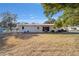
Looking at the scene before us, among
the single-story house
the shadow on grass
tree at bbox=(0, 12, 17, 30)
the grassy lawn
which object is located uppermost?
tree at bbox=(0, 12, 17, 30)

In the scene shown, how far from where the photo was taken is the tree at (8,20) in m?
8.48

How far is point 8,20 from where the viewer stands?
8500 mm

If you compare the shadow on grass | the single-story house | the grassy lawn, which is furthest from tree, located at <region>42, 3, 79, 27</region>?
the shadow on grass

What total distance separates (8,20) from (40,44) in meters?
0.55

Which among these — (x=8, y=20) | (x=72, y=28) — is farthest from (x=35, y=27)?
(x=72, y=28)

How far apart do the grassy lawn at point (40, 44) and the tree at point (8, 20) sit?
0.45 feet

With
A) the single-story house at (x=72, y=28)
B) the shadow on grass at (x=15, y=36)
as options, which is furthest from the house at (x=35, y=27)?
the single-story house at (x=72, y=28)

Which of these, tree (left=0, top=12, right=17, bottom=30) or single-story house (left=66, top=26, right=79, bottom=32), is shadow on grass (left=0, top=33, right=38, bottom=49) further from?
single-story house (left=66, top=26, right=79, bottom=32)

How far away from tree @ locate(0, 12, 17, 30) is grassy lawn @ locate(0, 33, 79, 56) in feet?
0.45

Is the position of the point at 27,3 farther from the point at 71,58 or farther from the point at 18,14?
the point at 71,58

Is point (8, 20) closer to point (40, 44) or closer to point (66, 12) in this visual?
point (40, 44)

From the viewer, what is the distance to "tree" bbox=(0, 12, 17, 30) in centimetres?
848

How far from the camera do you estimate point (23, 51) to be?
850 cm

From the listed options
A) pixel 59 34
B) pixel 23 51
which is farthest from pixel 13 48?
pixel 59 34
